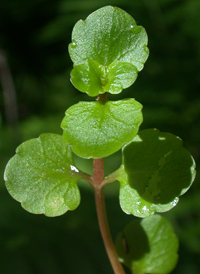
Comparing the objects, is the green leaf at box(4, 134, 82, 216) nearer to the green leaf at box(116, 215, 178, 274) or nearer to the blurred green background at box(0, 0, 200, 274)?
the green leaf at box(116, 215, 178, 274)

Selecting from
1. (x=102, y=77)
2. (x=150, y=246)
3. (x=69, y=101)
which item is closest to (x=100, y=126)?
(x=102, y=77)

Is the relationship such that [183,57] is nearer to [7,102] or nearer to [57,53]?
[57,53]

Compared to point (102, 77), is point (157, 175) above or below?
below

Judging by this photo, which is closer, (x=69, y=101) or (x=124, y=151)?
(x=124, y=151)

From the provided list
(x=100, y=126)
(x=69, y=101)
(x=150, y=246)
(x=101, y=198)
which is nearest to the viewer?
(x=100, y=126)

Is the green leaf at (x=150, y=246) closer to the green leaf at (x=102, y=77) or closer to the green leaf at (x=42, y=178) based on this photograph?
the green leaf at (x=42, y=178)

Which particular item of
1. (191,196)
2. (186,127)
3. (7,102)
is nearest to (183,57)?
(186,127)

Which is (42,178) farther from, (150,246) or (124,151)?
(150,246)
